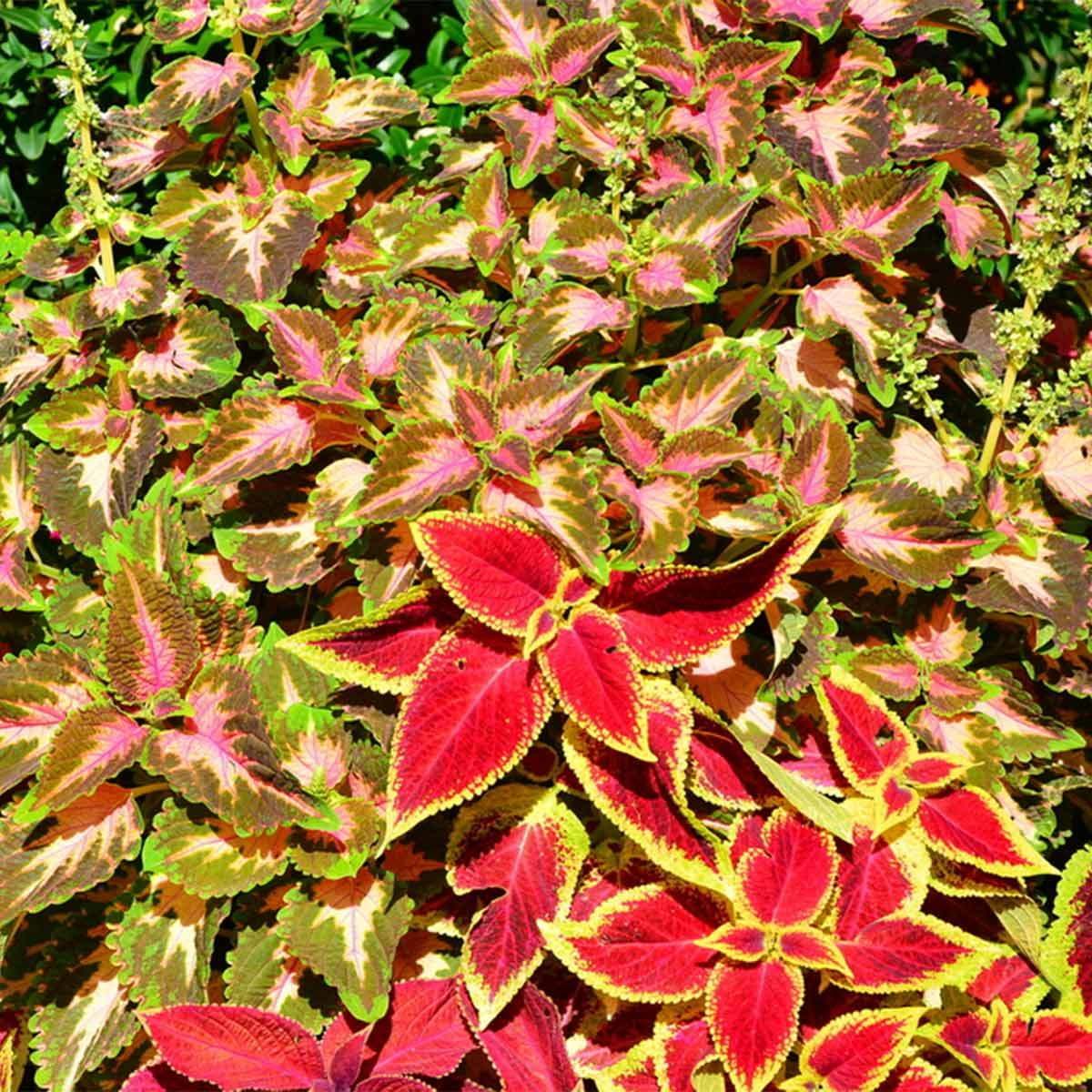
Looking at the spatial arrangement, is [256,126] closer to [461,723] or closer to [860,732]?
[461,723]

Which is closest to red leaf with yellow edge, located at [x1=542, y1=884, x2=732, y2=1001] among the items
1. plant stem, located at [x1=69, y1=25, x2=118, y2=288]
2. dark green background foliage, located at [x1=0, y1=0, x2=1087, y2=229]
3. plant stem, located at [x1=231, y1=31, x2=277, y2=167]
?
plant stem, located at [x1=69, y1=25, x2=118, y2=288]

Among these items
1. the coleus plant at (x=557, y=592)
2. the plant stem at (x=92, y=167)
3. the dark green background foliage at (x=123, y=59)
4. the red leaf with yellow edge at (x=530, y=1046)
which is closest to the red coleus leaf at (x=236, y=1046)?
the coleus plant at (x=557, y=592)

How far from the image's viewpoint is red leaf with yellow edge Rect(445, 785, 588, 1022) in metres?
1.52

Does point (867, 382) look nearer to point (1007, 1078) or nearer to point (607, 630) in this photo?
point (607, 630)

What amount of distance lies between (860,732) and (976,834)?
19 centimetres

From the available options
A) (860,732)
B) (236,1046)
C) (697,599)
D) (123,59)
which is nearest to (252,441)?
(697,599)

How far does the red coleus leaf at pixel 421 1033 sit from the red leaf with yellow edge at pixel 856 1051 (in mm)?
390

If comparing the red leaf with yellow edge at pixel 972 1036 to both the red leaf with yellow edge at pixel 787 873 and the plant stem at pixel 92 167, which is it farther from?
the plant stem at pixel 92 167

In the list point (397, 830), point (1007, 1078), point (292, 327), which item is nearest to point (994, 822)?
point (1007, 1078)

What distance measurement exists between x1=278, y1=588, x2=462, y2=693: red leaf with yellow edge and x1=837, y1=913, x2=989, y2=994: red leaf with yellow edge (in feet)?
1.99

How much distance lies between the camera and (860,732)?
1.64 metres

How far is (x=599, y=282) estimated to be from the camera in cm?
180

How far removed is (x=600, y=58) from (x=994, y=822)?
1.21 m

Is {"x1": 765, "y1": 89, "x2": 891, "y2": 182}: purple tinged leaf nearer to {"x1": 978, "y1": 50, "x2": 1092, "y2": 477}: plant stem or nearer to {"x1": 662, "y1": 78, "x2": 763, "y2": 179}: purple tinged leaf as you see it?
{"x1": 662, "y1": 78, "x2": 763, "y2": 179}: purple tinged leaf
